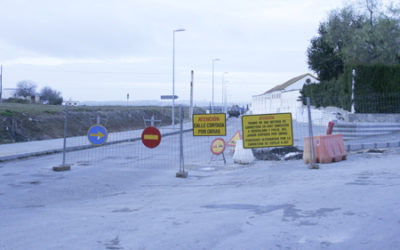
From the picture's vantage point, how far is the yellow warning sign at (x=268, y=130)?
11.0 m

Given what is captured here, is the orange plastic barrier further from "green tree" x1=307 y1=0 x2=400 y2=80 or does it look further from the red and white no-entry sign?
"green tree" x1=307 y1=0 x2=400 y2=80

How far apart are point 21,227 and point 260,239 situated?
11.9 feet

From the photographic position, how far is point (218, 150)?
1401 cm

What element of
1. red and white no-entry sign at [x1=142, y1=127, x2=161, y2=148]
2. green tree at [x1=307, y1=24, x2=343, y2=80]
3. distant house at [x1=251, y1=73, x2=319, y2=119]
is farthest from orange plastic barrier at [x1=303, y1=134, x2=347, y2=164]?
green tree at [x1=307, y1=24, x2=343, y2=80]

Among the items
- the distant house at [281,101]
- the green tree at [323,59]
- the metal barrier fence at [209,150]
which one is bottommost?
the metal barrier fence at [209,150]

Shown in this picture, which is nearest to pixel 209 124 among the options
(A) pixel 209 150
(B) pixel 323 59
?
(A) pixel 209 150

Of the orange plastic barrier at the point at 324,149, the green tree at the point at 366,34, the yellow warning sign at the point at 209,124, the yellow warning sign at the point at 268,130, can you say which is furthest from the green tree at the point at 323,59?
the yellow warning sign at the point at 268,130

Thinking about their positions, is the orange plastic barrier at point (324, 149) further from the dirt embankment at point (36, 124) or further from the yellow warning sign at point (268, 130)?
the dirt embankment at point (36, 124)

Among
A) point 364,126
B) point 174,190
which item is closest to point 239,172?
point 174,190

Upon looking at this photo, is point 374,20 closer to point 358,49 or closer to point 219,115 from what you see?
point 358,49

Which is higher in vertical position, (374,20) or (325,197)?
(374,20)

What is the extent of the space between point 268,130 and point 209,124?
5.93ft

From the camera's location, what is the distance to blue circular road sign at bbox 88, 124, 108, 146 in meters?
12.6

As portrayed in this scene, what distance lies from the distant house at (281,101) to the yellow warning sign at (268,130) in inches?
831
